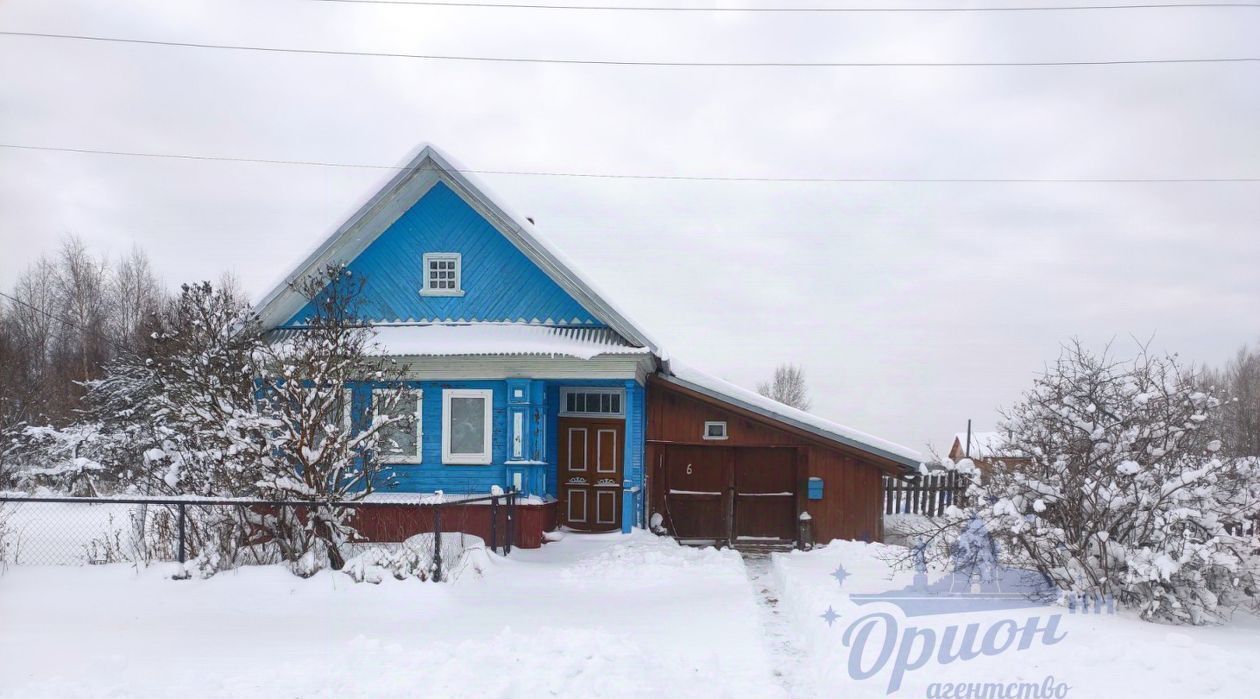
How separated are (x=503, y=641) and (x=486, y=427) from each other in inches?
315

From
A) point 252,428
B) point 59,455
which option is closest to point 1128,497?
point 252,428

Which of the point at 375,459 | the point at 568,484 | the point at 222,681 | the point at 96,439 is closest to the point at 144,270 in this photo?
the point at 96,439

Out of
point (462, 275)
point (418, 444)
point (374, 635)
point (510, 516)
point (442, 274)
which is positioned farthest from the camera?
point (442, 274)

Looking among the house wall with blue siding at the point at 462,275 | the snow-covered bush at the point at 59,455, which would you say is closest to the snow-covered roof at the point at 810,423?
the house wall with blue siding at the point at 462,275

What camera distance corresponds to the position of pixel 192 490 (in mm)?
11914

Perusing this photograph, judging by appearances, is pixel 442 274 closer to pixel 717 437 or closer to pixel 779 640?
pixel 717 437

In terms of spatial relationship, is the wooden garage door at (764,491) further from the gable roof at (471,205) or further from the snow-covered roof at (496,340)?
the snow-covered roof at (496,340)

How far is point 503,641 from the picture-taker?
26.5 feet

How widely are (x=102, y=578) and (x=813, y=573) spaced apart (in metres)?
8.54

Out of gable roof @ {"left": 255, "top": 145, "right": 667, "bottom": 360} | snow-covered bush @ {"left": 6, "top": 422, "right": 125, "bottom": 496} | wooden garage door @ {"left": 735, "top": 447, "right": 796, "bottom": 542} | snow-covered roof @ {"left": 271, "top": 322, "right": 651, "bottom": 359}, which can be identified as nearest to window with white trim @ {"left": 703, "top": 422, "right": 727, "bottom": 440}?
wooden garage door @ {"left": 735, "top": 447, "right": 796, "bottom": 542}

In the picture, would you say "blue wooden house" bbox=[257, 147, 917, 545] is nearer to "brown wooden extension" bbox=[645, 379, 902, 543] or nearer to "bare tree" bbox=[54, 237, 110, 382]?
"brown wooden extension" bbox=[645, 379, 902, 543]

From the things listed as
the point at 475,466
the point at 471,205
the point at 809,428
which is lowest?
the point at 475,466

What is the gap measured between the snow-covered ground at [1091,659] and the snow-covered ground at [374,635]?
2.18 ft

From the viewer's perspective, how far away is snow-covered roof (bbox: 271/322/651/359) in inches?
589
